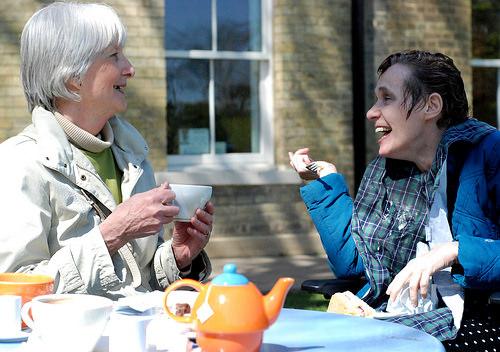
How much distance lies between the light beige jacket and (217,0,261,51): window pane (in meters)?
7.31

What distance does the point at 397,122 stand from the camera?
3512 mm

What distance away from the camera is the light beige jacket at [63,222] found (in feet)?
9.50

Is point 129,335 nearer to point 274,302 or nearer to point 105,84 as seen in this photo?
point 274,302

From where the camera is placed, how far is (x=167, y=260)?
3.35 m

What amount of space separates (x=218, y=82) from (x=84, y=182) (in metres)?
7.55

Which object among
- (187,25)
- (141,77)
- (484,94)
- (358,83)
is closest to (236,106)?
(187,25)

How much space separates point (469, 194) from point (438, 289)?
343 millimetres

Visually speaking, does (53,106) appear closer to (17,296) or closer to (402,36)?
(17,296)

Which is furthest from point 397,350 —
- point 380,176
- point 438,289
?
point 380,176

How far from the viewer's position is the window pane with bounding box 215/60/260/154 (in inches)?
419

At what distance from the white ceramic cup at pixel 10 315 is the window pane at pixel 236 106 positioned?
27.3 feet

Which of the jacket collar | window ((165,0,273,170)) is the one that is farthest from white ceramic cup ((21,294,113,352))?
window ((165,0,273,170))

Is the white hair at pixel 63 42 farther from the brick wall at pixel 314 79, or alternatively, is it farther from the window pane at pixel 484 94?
the window pane at pixel 484 94

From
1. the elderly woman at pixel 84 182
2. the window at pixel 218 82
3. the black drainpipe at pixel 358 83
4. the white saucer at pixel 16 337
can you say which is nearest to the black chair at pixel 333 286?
the elderly woman at pixel 84 182
